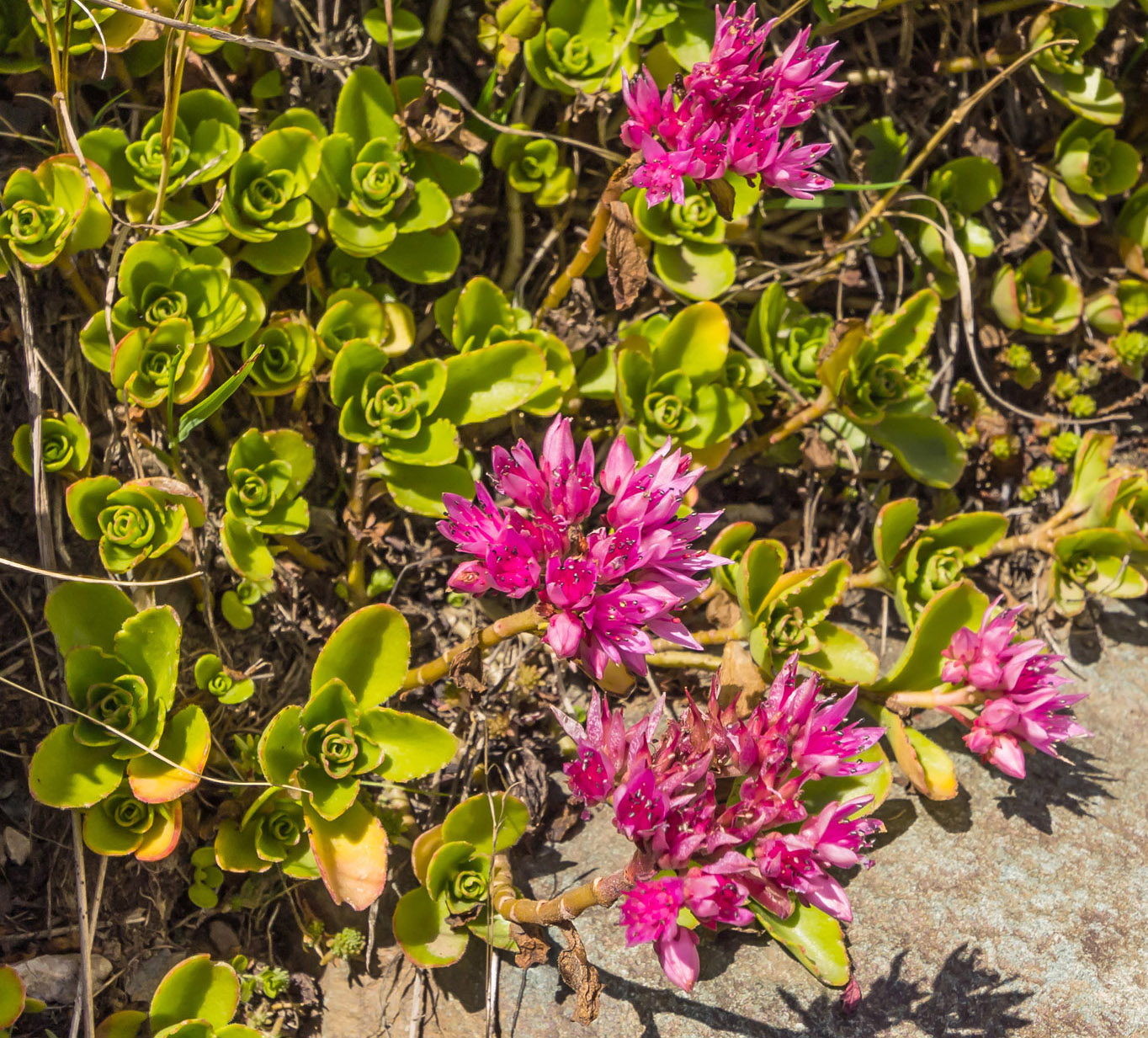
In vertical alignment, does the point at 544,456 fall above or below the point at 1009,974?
above

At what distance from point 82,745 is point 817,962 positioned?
1894 mm

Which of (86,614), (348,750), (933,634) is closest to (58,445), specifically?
(86,614)

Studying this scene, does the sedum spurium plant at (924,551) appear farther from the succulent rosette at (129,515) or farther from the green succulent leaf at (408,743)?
the succulent rosette at (129,515)

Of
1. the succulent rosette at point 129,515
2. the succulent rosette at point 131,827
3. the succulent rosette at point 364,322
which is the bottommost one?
the succulent rosette at point 131,827

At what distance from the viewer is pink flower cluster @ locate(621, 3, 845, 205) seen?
2285 millimetres

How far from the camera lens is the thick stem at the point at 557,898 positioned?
6.32 feet

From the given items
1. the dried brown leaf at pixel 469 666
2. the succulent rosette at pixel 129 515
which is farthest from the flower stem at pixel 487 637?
the succulent rosette at pixel 129 515

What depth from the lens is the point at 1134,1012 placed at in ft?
7.96

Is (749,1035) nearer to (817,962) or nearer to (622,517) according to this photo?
(817,962)

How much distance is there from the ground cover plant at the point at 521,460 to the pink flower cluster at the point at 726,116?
0.04 ft

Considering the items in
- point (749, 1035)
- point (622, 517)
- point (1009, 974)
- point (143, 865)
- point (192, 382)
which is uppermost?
point (622, 517)

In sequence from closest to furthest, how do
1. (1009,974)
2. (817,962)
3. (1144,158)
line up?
(817,962) → (1009,974) → (1144,158)

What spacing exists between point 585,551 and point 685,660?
2.77 ft

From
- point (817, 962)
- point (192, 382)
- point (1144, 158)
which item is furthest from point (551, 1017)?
point (1144, 158)
